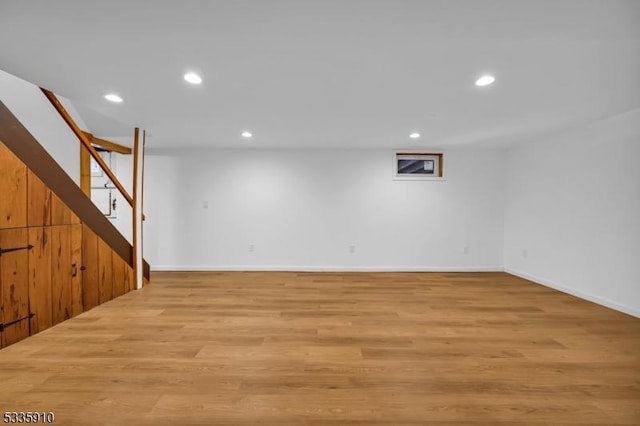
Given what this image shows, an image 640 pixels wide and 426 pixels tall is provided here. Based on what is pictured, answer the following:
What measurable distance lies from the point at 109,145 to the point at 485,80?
5.36 m

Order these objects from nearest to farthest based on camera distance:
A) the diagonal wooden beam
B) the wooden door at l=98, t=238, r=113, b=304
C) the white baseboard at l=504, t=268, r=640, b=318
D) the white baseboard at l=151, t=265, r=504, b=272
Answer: the white baseboard at l=504, t=268, r=640, b=318
the wooden door at l=98, t=238, r=113, b=304
the diagonal wooden beam
the white baseboard at l=151, t=265, r=504, b=272

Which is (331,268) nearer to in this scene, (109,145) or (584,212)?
(584,212)

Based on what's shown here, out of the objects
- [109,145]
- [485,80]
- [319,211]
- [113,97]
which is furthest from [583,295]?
[109,145]

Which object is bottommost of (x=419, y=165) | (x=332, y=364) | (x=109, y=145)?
(x=332, y=364)

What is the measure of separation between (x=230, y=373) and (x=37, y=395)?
3.44 ft

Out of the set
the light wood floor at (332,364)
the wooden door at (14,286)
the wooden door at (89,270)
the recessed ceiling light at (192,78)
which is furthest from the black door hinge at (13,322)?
the recessed ceiling light at (192,78)

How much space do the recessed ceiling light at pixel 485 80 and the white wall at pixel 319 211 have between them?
272cm

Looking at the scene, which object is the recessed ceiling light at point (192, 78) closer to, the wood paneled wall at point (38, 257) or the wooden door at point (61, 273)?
the wood paneled wall at point (38, 257)

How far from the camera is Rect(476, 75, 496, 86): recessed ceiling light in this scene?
7.02 feet

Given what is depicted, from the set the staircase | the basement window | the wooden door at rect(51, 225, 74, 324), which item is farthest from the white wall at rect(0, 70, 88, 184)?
the basement window

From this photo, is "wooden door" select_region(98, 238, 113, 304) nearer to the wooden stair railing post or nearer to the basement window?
the wooden stair railing post

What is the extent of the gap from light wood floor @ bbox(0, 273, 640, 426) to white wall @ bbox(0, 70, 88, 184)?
71.8 inches

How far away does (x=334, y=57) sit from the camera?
1.87 metres

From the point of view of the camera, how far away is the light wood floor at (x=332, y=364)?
147 centimetres
